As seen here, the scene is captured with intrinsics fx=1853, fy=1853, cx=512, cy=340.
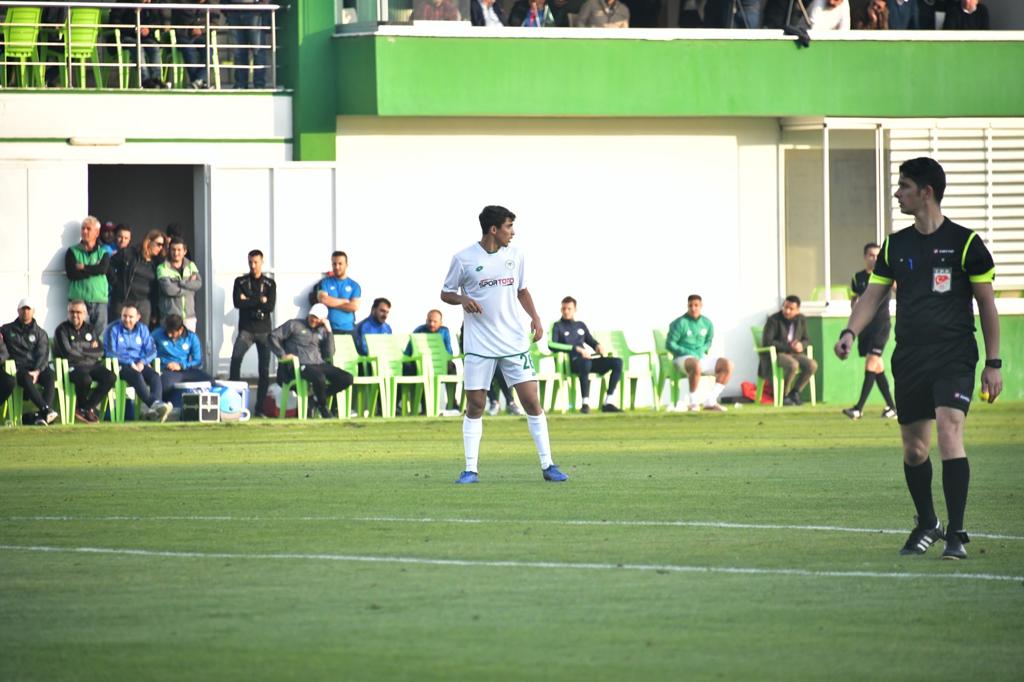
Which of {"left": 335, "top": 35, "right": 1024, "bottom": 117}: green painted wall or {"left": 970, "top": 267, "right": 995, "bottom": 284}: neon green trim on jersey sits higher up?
{"left": 335, "top": 35, "right": 1024, "bottom": 117}: green painted wall

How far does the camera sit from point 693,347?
25.4 m

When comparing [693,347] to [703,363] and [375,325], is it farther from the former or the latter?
[375,325]

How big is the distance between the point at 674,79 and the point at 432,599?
19008mm

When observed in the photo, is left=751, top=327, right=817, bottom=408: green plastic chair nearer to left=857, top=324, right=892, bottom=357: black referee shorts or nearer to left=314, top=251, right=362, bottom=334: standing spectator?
left=857, top=324, right=892, bottom=357: black referee shorts

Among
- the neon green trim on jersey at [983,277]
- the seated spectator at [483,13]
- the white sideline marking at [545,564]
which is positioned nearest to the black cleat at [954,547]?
the white sideline marking at [545,564]

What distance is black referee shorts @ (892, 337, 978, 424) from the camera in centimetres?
954

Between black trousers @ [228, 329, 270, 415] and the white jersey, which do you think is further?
black trousers @ [228, 329, 270, 415]

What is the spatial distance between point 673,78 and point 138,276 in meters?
8.15

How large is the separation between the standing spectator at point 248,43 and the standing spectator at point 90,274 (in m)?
3.23

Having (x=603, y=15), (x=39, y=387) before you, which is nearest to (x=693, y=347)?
(x=603, y=15)

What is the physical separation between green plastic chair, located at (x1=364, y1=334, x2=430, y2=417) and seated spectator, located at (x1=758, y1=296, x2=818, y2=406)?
532cm

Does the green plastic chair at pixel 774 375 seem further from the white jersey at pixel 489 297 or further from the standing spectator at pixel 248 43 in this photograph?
the white jersey at pixel 489 297

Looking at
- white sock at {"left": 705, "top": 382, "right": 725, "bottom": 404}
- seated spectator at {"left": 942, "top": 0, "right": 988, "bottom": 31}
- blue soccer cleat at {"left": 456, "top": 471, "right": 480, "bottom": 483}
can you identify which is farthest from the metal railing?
blue soccer cleat at {"left": 456, "top": 471, "right": 480, "bottom": 483}

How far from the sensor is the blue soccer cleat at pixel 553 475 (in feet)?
46.8
